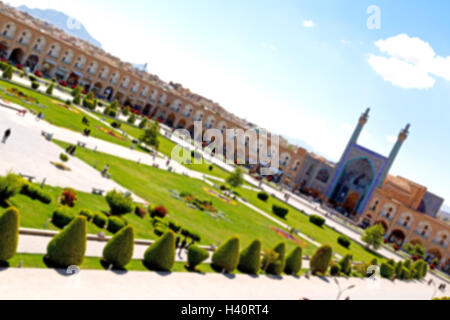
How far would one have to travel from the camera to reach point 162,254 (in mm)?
15562

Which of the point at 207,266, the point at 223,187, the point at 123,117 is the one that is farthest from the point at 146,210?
the point at 123,117

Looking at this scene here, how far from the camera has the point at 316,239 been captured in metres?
39.7

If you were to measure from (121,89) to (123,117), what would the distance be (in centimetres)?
1439

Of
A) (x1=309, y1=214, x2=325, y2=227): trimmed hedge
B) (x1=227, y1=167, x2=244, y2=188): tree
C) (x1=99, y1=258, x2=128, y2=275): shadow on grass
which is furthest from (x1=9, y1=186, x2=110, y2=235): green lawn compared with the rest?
(x1=309, y1=214, x2=325, y2=227): trimmed hedge

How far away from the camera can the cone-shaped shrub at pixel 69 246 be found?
1237 centimetres

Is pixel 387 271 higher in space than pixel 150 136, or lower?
lower

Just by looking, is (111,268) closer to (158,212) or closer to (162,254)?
(162,254)

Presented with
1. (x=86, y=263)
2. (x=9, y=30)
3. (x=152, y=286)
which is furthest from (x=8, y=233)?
Result: (x=9, y=30)

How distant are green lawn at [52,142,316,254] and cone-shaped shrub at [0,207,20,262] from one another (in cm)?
816

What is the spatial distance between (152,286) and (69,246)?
3361mm

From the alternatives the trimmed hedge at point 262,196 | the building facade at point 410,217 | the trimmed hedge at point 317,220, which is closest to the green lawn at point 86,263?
the trimmed hedge at point 262,196
